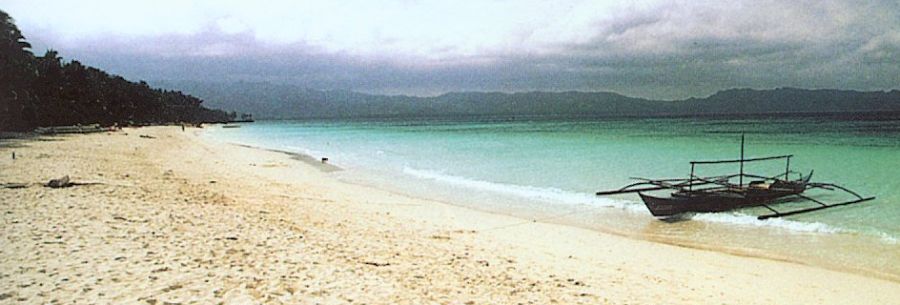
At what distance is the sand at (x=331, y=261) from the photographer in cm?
630

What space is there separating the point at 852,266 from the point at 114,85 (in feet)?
307

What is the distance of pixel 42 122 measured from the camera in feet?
180

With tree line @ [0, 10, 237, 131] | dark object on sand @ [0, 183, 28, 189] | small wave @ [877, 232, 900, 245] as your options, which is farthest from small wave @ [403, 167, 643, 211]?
tree line @ [0, 10, 237, 131]

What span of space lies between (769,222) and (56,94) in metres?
66.6

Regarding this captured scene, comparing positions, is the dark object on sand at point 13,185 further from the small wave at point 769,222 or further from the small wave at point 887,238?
the small wave at point 887,238

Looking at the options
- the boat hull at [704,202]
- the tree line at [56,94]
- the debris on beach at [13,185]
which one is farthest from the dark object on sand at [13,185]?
the tree line at [56,94]

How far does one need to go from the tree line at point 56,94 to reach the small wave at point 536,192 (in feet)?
119

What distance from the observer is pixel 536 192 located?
1931 cm

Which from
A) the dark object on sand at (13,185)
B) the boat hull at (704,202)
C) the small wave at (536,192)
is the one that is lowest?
the small wave at (536,192)

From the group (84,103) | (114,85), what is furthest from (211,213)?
(114,85)

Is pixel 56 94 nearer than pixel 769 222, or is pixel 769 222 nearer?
pixel 769 222

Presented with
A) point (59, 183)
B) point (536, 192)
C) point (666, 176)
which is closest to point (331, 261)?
point (59, 183)

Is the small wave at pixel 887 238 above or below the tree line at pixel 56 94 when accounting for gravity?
below

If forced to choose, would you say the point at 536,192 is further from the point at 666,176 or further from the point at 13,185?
the point at 13,185
